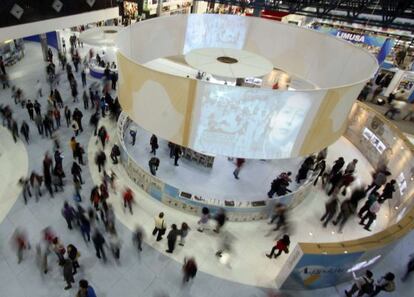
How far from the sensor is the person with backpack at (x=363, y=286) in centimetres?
712

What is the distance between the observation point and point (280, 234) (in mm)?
9086

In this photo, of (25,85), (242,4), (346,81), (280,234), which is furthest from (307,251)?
(242,4)

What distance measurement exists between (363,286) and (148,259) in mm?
5462

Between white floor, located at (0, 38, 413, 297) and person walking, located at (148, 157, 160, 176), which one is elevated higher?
person walking, located at (148, 157, 160, 176)

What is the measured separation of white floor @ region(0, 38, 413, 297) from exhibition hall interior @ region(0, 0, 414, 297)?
0.03m

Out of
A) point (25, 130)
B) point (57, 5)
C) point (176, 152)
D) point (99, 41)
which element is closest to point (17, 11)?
point (57, 5)

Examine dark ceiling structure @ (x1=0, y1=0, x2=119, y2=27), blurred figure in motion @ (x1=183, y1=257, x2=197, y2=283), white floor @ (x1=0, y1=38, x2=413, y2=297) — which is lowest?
white floor @ (x1=0, y1=38, x2=413, y2=297)

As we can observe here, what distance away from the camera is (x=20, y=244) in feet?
23.5

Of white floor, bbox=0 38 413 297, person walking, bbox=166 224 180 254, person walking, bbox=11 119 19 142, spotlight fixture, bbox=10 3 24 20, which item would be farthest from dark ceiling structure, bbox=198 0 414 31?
person walking, bbox=166 224 180 254

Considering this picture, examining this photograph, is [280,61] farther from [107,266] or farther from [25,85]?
[25,85]

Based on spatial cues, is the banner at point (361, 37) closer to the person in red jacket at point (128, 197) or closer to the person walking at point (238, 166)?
the person walking at point (238, 166)

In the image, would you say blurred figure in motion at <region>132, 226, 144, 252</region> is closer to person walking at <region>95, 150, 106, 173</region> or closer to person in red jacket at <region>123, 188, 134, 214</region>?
person in red jacket at <region>123, 188, 134, 214</region>

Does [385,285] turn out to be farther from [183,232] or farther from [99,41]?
[99,41]

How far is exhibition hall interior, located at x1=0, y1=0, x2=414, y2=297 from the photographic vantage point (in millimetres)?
6898
